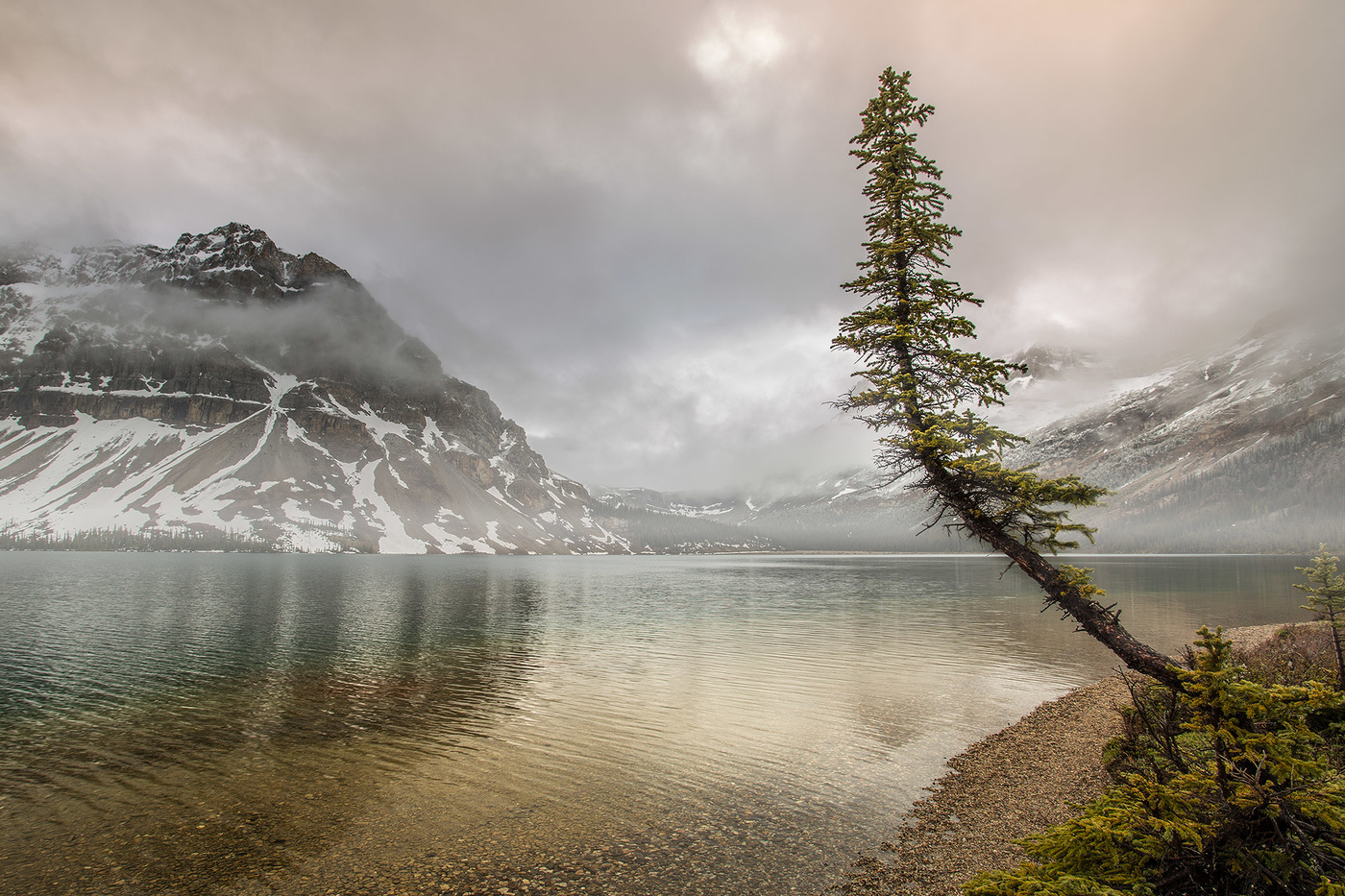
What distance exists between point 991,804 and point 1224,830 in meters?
10.6

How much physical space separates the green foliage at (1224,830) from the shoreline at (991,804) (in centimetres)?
254

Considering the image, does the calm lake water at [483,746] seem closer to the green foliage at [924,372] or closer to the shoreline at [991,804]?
the shoreline at [991,804]

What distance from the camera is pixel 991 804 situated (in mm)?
16250

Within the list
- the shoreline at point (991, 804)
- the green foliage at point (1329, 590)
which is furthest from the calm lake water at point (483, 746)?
the green foliage at point (1329, 590)

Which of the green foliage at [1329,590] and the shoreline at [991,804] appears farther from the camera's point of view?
the green foliage at [1329,590]

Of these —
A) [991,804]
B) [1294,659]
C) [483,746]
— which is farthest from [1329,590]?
[483,746]

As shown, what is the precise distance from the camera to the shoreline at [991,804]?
505 inches

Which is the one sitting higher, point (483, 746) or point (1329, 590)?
point (1329, 590)

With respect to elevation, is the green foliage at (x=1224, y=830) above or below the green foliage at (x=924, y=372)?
below

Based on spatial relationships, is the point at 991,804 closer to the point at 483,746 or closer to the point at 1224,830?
the point at 1224,830

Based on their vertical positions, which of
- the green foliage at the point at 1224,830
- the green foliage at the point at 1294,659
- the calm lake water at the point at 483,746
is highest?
the green foliage at the point at 1224,830

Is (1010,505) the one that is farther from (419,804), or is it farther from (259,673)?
(259,673)

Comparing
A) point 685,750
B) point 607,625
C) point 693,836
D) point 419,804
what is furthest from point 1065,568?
point 607,625

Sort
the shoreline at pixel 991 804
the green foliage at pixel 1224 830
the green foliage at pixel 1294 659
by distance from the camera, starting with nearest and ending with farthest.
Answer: the green foliage at pixel 1224 830 < the shoreline at pixel 991 804 < the green foliage at pixel 1294 659
